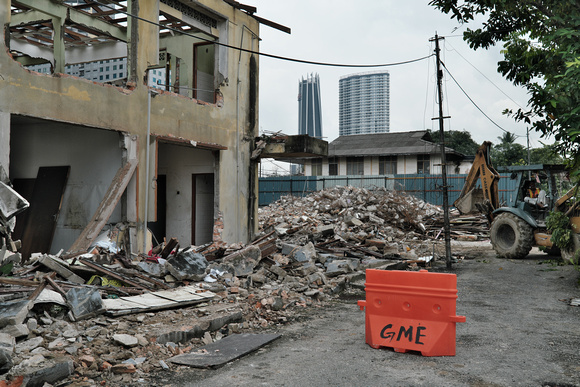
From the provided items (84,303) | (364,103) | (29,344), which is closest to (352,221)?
(84,303)

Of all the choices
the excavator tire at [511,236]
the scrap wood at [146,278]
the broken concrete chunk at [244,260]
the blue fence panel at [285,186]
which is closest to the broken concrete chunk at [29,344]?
the scrap wood at [146,278]

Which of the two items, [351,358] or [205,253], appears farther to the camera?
[205,253]

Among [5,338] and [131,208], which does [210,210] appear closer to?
[131,208]

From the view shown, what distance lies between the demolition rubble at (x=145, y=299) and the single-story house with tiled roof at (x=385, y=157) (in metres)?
25.4

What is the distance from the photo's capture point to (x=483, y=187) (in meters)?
15.1

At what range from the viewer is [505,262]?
1338cm

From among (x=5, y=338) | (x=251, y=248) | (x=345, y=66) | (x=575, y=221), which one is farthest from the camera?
(x=345, y=66)

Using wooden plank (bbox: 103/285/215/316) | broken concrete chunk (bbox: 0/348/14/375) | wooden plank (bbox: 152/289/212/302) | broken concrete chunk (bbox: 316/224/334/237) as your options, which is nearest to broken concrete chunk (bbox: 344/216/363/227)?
broken concrete chunk (bbox: 316/224/334/237)

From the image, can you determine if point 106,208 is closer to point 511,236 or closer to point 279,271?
point 279,271

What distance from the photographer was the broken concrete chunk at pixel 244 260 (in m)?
9.65

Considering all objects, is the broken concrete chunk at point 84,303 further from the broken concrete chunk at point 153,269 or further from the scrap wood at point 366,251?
the scrap wood at point 366,251

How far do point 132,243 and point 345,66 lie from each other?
6691 mm

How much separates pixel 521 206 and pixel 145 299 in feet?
37.2

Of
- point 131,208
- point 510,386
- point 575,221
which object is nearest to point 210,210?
point 131,208
